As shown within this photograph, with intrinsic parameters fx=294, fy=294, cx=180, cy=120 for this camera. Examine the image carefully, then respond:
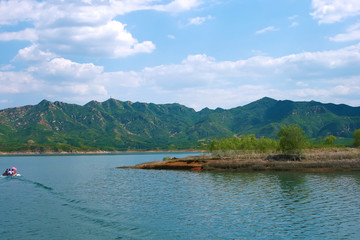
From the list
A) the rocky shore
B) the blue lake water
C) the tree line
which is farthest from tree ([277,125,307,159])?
the blue lake water

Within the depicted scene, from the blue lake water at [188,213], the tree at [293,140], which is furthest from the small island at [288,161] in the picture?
the blue lake water at [188,213]

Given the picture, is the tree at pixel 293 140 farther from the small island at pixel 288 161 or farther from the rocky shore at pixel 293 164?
the rocky shore at pixel 293 164

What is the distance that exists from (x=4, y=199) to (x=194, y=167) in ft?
221

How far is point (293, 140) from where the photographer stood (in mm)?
110000

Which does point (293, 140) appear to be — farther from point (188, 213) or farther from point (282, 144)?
point (188, 213)

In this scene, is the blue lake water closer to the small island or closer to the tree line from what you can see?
the small island

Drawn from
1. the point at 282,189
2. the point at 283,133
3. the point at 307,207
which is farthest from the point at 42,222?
the point at 283,133

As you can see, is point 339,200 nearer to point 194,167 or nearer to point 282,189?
point 282,189

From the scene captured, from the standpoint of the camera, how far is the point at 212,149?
14788 cm

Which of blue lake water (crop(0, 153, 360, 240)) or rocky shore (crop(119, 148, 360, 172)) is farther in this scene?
rocky shore (crop(119, 148, 360, 172))

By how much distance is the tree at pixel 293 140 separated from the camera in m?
109

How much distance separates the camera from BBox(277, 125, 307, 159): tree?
109m

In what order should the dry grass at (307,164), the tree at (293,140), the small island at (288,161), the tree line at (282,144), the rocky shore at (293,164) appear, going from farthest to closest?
the tree line at (282,144) < the tree at (293,140) < the small island at (288,161) < the rocky shore at (293,164) < the dry grass at (307,164)

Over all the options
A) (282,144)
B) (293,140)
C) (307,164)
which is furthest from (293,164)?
(282,144)
